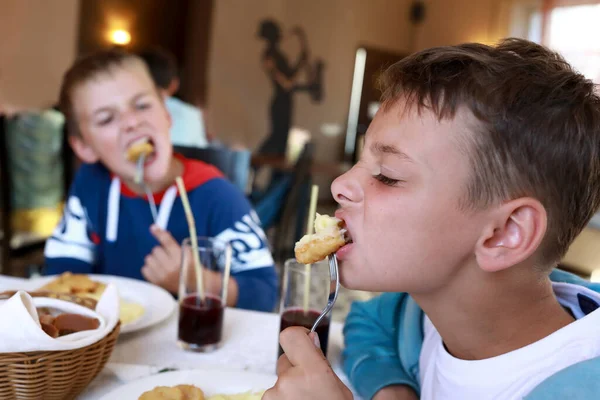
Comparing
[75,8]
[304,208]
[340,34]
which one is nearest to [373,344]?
[304,208]

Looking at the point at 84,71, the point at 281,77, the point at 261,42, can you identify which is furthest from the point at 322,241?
the point at 281,77

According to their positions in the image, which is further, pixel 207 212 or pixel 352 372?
pixel 207 212

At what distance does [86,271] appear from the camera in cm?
151

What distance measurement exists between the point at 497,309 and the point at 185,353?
521mm

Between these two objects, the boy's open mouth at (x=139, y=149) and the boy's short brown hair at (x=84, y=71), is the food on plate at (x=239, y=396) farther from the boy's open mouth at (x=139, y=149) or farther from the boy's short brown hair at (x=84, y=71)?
the boy's short brown hair at (x=84, y=71)

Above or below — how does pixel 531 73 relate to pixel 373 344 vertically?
above

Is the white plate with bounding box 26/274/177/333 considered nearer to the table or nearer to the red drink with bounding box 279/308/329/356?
the table

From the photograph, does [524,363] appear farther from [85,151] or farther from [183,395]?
[85,151]

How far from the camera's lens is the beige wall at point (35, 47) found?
4.61 metres

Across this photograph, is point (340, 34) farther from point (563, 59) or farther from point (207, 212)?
point (563, 59)

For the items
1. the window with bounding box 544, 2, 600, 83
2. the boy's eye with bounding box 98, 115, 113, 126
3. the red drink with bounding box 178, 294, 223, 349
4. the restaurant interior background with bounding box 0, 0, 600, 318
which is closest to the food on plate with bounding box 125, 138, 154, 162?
the boy's eye with bounding box 98, 115, 113, 126

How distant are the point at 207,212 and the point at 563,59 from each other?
101 cm

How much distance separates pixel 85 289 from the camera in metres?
1.07

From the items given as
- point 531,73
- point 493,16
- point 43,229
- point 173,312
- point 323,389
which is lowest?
point 43,229
